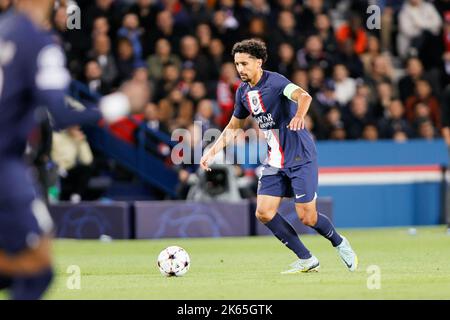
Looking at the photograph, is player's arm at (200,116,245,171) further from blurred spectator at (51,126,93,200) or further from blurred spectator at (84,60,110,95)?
blurred spectator at (84,60,110,95)

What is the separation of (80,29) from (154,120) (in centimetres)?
200

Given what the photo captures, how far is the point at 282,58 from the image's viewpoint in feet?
63.4

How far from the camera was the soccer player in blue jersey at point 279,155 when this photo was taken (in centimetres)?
1070

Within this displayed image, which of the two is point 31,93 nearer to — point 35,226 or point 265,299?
point 35,226

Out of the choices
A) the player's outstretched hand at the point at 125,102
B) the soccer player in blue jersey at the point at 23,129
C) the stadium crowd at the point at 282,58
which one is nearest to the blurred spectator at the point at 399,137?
the stadium crowd at the point at 282,58

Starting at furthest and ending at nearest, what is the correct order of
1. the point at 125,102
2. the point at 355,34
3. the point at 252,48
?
1. the point at 355,34
2. the point at 252,48
3. the point at 125,102

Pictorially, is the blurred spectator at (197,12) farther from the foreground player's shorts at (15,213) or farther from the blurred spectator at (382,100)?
the foreground player's shorts at (15,213)

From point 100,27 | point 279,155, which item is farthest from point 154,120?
point 279,155

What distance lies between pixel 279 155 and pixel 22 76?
5369mm

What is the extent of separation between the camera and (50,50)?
18.8 feet

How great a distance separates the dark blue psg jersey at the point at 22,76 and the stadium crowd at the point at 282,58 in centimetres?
1070

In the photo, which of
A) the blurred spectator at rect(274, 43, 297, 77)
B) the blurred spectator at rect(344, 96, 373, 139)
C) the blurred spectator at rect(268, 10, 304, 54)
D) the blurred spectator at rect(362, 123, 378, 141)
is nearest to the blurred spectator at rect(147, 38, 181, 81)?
the blurred spectator at rect(274, 43, 297, 77)

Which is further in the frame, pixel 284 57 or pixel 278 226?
pixel 284 57

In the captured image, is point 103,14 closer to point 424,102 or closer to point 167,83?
point 167,83
